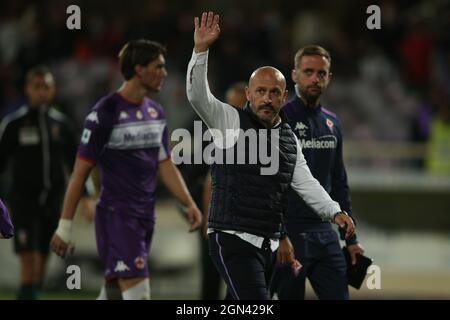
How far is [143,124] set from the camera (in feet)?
25.9

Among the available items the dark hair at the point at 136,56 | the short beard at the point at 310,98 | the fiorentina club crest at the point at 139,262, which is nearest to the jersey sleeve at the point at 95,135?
the dark hair at the point at 136,56

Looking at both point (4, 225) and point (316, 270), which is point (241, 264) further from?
point (4, 225)

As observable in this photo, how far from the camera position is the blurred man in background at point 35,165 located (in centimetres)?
983

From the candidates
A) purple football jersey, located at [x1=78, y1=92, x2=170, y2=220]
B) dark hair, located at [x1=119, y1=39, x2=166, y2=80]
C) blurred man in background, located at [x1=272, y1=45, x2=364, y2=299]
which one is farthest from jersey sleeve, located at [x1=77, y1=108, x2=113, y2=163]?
blurred man in background, located at [x1=272, y1=45, x2=364, y2=299]

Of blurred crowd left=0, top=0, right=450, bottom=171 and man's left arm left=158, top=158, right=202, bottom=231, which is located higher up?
blurred crowd left=0, top=0, right=450, bottom=171

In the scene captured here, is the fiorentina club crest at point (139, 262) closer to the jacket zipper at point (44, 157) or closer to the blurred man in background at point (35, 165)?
the blurred man in background at point (35, 165)

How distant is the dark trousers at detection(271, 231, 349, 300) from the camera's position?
7.39 meters

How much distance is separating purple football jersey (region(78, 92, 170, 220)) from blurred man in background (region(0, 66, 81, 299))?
87.5 inches

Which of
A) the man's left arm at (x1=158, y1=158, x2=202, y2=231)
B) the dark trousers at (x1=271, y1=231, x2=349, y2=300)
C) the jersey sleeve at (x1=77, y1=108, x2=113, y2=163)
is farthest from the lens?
the man's left arm at (x1=158, y1=158, x2=202, y2=231)

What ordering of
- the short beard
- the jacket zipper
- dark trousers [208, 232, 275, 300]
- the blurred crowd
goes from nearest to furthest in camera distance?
dark trousers [208, 232, 275, 300], the short beard, the jacket zipper, the blurred crowd

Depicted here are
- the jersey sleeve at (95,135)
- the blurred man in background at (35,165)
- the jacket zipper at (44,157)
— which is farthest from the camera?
the jacket zipper at (44,157)

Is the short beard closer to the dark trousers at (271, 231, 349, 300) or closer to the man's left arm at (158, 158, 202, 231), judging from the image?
the dark trousers at (271, 231, 349, 300)

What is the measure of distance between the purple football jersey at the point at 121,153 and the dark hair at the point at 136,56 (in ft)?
0.70

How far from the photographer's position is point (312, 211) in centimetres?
749
